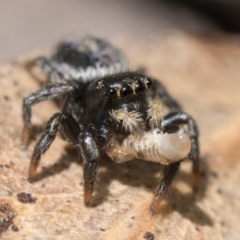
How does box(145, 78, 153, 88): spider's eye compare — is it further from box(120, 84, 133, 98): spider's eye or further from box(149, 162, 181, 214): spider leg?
box(149, 162, 181, 214): spider leg

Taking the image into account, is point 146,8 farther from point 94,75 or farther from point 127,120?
point 127,120

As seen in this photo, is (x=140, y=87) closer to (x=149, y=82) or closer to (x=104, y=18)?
(x=149, y=82)

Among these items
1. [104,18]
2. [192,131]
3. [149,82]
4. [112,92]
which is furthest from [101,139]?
[104,18]

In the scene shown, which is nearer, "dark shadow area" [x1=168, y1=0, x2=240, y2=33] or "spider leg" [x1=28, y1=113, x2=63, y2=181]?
"spider leg" [x1=28, y1=113, x2=63, y2=181]

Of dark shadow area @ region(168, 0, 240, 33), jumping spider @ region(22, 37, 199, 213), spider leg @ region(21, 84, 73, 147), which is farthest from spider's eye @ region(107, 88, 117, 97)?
dark shadow area @ region(168, 0, 240, 33)

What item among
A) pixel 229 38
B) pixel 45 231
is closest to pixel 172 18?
pixel 229 38

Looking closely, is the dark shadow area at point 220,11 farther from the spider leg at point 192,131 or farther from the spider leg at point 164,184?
the spider leg at point 164,184

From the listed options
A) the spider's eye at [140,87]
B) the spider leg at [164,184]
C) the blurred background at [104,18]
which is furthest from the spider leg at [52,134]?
the blurred background at [104,18]
